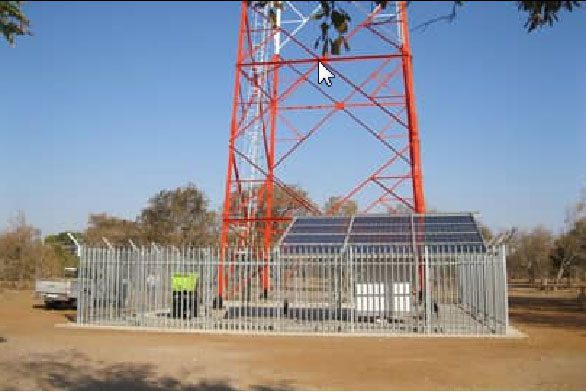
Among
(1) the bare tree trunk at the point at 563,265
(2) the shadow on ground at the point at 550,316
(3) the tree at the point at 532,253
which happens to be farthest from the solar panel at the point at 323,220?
(3) the tree at the point at 532,253

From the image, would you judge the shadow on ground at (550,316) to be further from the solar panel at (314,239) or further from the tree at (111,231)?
the tree at (111,231)

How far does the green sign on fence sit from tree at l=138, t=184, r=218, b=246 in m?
25.6

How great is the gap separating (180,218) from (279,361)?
3355 centimetres

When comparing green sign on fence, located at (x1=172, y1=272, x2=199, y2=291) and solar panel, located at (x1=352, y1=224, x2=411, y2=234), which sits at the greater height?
solar panel, located at (x1=352, y1=224, x2=411, y2=234)

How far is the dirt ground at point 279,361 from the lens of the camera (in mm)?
10820

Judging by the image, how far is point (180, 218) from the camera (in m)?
45.8

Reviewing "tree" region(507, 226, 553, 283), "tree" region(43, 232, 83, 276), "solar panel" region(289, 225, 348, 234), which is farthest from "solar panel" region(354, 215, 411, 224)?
"tree" region(507, 226, 553, 283)

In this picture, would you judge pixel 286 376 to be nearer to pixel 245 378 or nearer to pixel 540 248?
pixel 245 378

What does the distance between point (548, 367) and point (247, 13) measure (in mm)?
17931

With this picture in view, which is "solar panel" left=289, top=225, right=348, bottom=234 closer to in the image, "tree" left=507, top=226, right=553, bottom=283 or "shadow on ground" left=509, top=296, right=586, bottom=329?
"shadow on ground" left=509, top=296, right=586, bottom=329

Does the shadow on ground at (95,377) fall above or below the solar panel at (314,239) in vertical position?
below

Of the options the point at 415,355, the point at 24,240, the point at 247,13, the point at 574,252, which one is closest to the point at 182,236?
the point at 24,240

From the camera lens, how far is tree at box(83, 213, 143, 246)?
47750 mm

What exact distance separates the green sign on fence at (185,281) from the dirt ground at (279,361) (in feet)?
6.40
